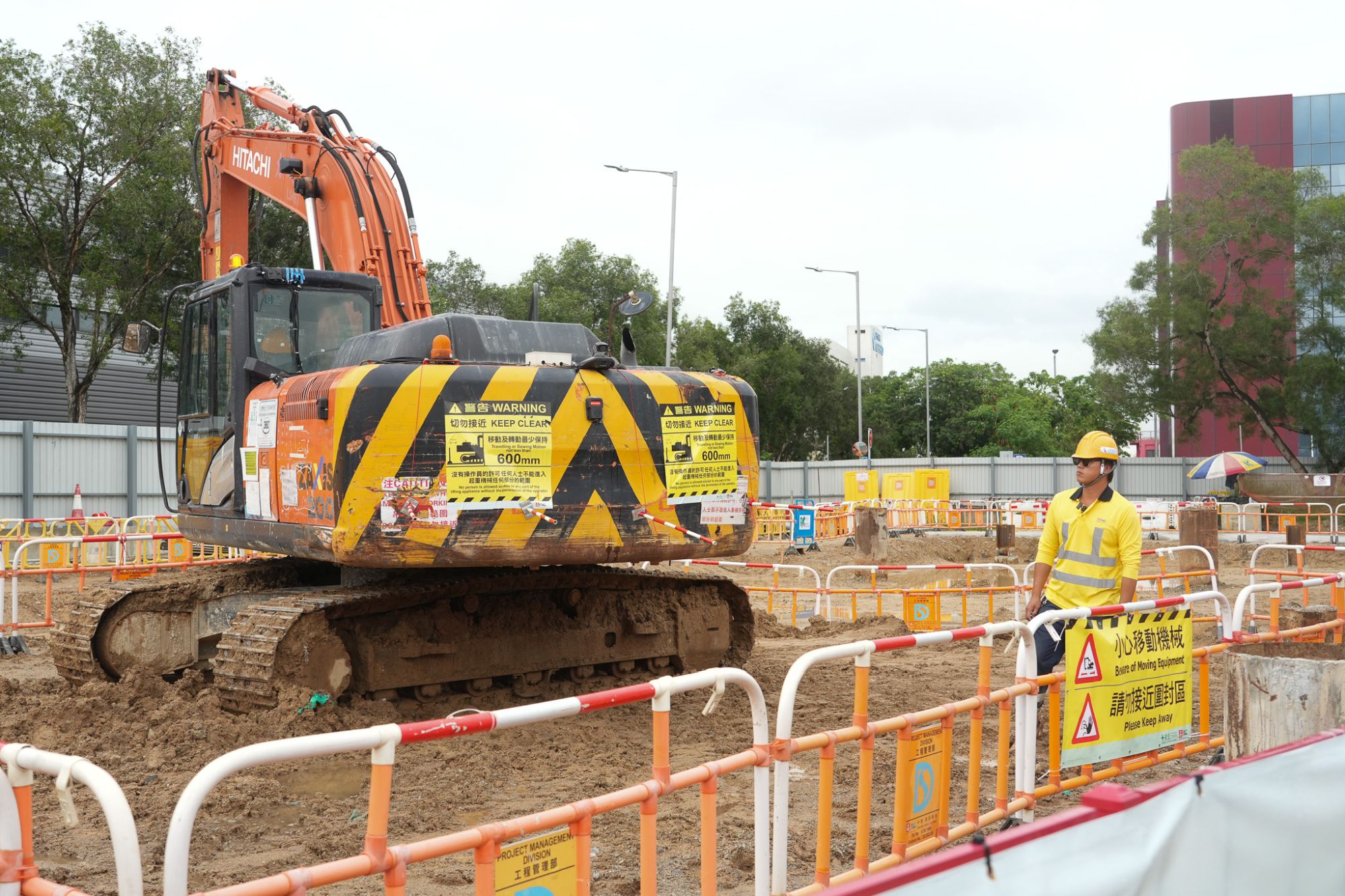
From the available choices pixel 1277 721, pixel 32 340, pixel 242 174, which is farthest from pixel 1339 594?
pixel 32 340

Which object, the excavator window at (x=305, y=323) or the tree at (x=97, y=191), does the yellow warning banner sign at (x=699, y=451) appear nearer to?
the excavator window at (x=305, y=323)

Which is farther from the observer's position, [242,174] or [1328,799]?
[242,174]

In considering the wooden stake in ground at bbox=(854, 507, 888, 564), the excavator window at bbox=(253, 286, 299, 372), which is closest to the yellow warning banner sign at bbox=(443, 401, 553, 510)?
the excavator window at bbox=(253, 286, 299, 372)

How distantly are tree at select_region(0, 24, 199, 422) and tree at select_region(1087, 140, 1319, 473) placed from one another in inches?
1238

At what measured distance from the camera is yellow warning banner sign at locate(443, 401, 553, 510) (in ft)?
24.3

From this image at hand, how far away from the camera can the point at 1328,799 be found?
11.5ft

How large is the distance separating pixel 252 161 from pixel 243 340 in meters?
2.66

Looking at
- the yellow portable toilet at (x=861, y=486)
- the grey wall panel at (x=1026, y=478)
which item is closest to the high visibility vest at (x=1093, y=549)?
the yellow portable toilet at (x=861, y=486)

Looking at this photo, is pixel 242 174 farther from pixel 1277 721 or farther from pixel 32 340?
pixel 32 340

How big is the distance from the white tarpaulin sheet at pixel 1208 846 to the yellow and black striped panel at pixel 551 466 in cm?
494

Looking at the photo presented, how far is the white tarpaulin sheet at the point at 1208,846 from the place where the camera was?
2.52 metres

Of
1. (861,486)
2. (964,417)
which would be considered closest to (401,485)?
(861,486)

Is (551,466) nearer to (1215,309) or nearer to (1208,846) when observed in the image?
(1208,846)

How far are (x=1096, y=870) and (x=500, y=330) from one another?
20.2ft
